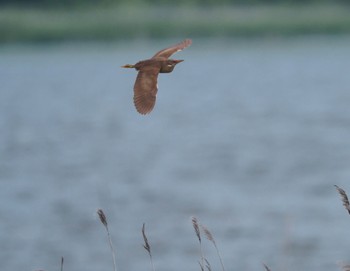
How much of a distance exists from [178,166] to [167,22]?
22716mm

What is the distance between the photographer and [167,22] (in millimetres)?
38656

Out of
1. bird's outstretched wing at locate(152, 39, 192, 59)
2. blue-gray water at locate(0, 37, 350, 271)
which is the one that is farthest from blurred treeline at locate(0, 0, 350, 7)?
bird's outstretched wing at locate(152, 39, 192, 59)

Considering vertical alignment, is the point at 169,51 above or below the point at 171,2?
above

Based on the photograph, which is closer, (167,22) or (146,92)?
(146,92)

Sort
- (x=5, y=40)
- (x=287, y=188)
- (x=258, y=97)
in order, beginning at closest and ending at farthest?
(x=287, y=188)
(x=258, y=97)
(x=5, y=40)

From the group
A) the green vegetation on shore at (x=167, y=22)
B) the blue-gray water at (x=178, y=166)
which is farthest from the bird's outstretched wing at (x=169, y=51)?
the green vegetation on shore at (x=167, y=22)

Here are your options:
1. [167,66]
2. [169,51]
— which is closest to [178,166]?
[169,51]

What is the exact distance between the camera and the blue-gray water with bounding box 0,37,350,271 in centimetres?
1012

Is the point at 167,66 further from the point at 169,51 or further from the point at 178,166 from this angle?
the point at 178,166

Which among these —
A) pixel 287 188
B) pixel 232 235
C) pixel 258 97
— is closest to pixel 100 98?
pixel 258 97

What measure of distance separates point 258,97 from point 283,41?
1687 centimetres

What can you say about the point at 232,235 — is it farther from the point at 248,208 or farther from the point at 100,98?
the point at 100,98

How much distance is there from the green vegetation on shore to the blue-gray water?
2639mm

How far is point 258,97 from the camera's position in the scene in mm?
26844
